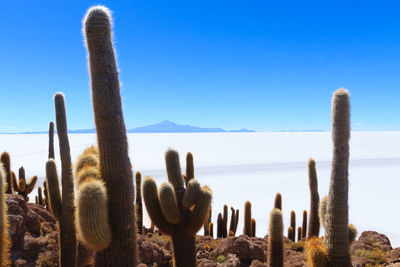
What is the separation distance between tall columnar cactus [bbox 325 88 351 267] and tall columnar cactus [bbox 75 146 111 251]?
3288 millimetres

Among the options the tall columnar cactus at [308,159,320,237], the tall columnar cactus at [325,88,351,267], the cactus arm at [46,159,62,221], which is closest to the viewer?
the tall columnar cactus at [325,88,351,267]

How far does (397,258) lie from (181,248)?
6721mm

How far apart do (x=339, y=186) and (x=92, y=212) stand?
352 centimetres

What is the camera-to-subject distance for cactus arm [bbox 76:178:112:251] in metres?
3.38

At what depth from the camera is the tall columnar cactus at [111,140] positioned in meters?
3.67

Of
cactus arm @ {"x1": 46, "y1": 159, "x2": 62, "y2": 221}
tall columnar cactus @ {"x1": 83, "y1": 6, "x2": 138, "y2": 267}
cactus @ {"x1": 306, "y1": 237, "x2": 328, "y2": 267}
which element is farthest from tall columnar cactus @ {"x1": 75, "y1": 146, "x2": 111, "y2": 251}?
cactus arm @ {"x1": 46, "y1": 159, "x2": 62, "y2": 221}

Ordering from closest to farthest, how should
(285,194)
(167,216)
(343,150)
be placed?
(343,150) < (167,216) < (285,194)

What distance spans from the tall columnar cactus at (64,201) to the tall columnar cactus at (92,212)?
3.71 m

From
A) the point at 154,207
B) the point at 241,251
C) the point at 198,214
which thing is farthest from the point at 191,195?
the point at 241,251

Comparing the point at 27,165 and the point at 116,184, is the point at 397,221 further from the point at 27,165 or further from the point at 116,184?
the point at 27,165

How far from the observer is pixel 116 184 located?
370 cm

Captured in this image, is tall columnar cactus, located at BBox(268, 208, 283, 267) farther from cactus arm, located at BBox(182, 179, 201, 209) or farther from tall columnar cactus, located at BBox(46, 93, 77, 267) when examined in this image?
tall columnar cactus, located at BBox(46, 93, 77, 267)

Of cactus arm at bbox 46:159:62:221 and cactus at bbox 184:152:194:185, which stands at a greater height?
cactus at bbox 184:152:194:185

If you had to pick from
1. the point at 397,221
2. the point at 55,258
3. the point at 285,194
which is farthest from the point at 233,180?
the point at 55,258
